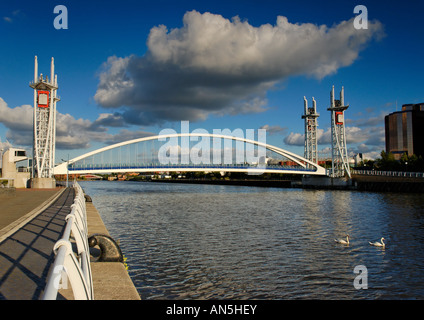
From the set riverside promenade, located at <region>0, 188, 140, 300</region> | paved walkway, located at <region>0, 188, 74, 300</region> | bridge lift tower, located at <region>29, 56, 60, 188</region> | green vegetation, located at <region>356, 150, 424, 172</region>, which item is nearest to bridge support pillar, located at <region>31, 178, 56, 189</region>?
bridge lift tower, located at <region>29, 56, 60, 188</region>

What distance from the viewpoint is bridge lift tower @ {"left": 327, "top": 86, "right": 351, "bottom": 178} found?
270 ft

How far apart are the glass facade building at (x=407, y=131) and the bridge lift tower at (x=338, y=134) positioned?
78665 mm

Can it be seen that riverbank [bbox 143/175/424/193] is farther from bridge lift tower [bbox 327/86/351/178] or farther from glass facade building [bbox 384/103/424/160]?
glass facade building [bbox 384/103/424/160]

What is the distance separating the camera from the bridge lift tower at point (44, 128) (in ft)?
186

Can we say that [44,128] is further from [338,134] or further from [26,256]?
[338,134]

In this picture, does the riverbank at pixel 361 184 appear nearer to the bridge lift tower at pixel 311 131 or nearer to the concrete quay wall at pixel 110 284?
the bridge lift tower at pixel 311 131

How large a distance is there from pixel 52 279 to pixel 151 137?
76357mm

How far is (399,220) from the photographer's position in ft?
79.4

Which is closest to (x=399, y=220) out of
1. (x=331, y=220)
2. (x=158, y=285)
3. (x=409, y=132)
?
(x=331, y=220)

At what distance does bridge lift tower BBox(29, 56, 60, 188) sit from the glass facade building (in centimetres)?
13653

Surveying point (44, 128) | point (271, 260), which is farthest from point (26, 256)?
point (44, 128)

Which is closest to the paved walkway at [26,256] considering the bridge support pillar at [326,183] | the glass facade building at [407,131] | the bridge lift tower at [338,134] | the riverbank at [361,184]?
the riverbank at [361,184]

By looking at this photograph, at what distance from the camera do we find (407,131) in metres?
157
